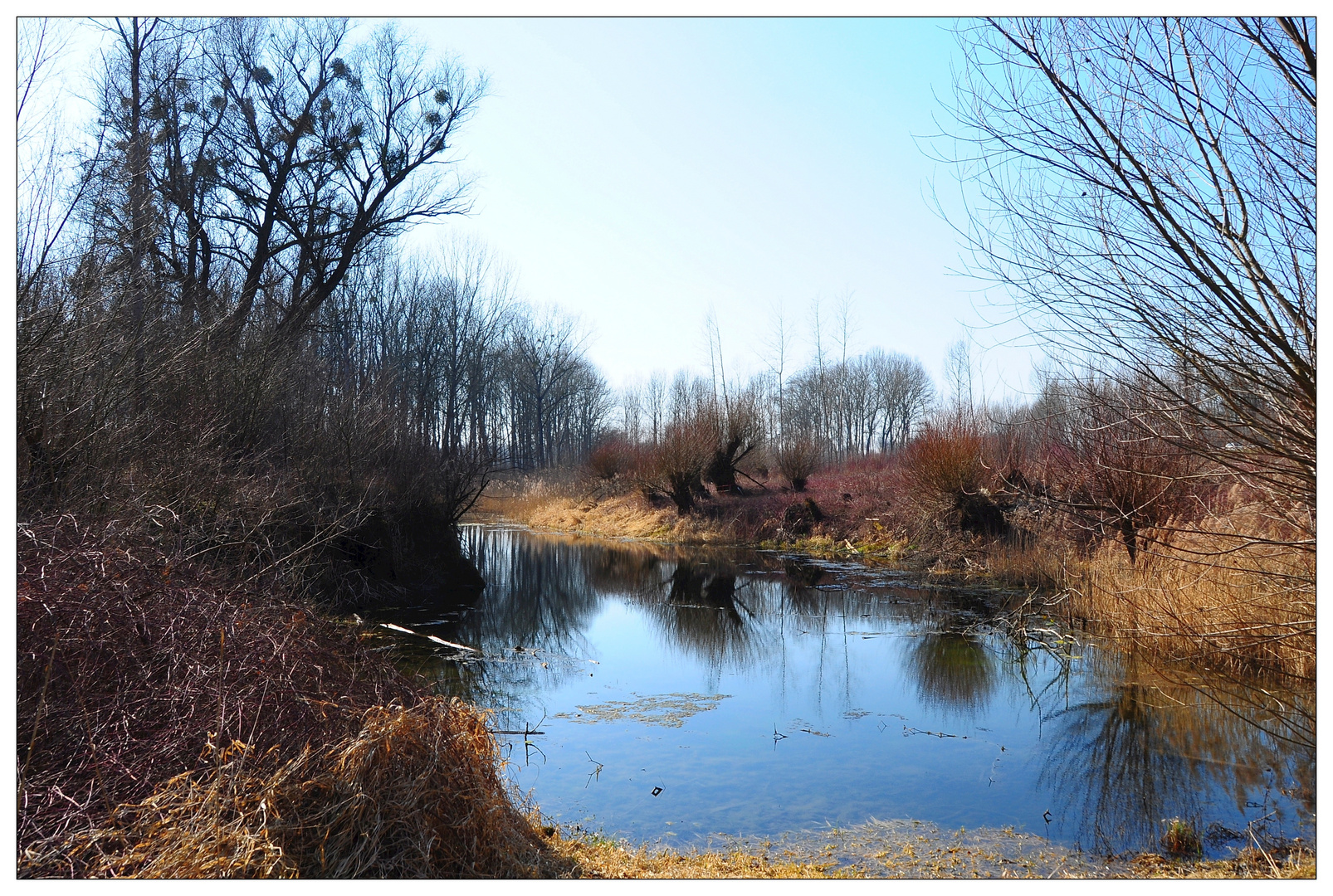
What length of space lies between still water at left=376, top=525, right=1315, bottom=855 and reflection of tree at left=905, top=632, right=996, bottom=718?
0.03 meters

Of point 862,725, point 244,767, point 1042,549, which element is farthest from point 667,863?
point 1042,549

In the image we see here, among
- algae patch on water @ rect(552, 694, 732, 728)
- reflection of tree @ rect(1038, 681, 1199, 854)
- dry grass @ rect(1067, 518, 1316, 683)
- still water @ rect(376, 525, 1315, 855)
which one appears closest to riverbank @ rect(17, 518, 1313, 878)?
reflection of tree @ rect(1038, 681, 1199, 854)

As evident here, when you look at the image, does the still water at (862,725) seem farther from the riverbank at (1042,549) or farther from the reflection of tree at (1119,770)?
the riverbank at (1042,549)

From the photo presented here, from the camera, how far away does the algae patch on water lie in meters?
8.02

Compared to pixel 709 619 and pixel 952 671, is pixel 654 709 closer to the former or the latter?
pixel 952 671

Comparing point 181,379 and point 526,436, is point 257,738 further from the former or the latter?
point 526,436

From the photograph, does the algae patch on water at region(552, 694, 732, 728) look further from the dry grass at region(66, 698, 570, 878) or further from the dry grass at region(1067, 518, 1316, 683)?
the dry grass at region(1067, 518, 1316, 683)

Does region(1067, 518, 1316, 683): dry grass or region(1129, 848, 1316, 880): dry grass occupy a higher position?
region(1067, 518, 1316, 683): dry grass

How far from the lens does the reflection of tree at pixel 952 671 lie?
28.1 feet

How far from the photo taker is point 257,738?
3895 mm

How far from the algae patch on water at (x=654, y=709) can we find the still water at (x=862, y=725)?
34 mm

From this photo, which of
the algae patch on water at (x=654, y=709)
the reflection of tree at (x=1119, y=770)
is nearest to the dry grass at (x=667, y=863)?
the reflection of tree at (x=1119, y=770)

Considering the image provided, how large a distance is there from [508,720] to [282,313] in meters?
12.2


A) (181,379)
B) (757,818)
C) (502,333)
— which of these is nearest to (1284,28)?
(757,818)
